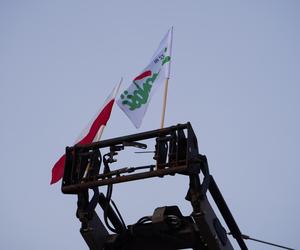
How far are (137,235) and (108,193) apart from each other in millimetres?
626

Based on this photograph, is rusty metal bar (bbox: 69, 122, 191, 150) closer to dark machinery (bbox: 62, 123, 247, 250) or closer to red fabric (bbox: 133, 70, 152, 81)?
dark machinery (bbox: 62, 123, 247, 250)

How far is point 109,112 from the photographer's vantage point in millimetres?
6223

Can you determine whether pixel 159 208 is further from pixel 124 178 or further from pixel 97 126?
pixel 97 126

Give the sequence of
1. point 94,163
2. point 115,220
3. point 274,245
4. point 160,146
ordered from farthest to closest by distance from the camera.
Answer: point 274,245 < point 115,220 < point 94,163 < point 160,146

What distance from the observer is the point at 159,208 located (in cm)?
480

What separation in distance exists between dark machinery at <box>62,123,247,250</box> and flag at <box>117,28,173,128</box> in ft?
4.22

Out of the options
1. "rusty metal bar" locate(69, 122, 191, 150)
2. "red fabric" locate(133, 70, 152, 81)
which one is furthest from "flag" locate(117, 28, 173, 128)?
"rusty metal bar" locate(69, 122, 191, 150)

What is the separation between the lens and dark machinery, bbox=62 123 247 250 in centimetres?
418

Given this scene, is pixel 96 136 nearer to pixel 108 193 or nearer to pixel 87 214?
pixel 108 193

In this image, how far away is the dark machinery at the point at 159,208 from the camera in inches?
165

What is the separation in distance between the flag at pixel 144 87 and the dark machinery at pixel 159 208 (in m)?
1.29

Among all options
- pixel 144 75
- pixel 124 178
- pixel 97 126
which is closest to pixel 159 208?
pixel 124 178

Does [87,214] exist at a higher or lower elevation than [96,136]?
lower

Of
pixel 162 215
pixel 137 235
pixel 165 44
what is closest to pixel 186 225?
pixel 162 215
